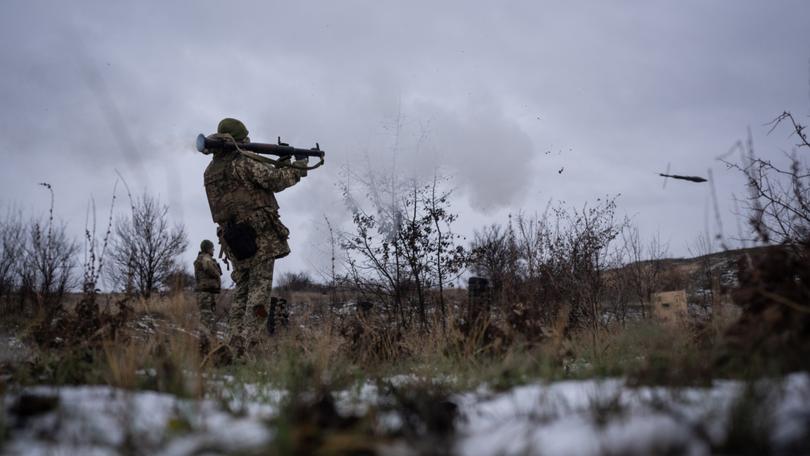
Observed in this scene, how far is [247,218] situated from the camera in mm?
5477

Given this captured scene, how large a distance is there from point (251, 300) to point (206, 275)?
4.14m

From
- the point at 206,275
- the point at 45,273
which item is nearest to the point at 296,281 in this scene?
the point at 206,275

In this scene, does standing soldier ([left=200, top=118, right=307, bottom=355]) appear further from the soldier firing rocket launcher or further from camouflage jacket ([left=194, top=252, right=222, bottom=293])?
camouflage jacket ([left=194, top=252, right=222, bottom=293])

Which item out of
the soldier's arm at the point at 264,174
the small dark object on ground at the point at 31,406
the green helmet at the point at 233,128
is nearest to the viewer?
the small dark object on ground at the point at 31,406

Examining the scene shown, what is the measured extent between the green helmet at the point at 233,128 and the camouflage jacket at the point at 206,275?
4061 mm

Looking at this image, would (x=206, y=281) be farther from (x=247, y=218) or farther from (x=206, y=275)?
(x=247, y=218)

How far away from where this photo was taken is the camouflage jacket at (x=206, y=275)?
8.94m

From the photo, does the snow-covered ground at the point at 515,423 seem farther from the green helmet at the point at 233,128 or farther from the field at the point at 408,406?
the green helmet at the point at 233,128

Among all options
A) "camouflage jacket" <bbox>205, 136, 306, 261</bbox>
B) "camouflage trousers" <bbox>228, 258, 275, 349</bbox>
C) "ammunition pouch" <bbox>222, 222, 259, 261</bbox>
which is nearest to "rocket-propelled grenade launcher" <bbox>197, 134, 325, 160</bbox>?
"camouflage jacket" <bbox>205, 136, 306, 261</bbox>

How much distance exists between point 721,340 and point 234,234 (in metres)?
4.51

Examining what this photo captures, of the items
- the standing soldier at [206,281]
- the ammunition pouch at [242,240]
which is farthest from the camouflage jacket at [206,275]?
the ammunition pouch at [242,240]

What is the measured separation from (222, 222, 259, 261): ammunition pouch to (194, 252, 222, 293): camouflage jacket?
3.87 metres

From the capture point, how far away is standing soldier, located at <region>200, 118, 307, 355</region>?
5418mm

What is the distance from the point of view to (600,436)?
1.60 meters
